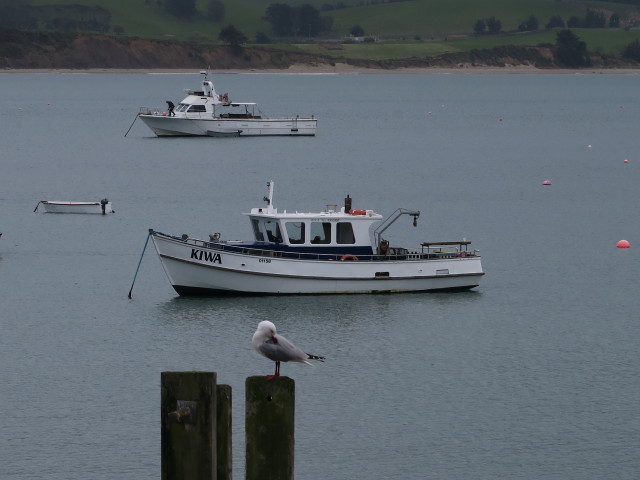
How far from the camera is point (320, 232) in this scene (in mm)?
43031

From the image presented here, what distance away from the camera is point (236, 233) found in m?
59.2

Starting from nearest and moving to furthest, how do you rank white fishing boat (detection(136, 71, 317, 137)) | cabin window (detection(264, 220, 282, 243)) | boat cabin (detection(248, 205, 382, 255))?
boat cabin (detection(248, 205, 382, 255))
cabin window (detection(264, 220, 282, 243))
white fishing boat (detection(136, 71, 317, 137))

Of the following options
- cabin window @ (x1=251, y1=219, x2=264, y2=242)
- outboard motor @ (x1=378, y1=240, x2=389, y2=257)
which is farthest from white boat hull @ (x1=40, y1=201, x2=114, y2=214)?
outboard motor @ (x1=378, y1=240, x2=389, y2=257)

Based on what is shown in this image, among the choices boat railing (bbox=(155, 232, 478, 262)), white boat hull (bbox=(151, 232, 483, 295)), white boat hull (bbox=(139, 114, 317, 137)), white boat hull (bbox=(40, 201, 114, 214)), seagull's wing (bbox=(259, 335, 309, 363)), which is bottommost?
seagull's wing (bbox=(259, 335, 309, 363))

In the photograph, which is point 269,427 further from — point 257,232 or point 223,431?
point 257,232

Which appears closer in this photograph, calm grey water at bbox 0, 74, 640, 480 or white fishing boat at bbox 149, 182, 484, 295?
calm grey water at bbox 0, 74, 640, 480

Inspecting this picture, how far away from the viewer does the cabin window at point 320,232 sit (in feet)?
141

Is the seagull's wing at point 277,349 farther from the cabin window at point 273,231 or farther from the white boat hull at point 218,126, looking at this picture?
the white boat hull at point 218,126

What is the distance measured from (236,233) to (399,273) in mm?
16992

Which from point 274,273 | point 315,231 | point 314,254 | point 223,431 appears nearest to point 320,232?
point 315,231

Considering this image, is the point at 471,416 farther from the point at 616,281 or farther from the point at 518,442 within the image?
the point at 616,281

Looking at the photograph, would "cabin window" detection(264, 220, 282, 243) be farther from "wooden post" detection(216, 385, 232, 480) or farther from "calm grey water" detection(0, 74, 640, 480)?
"wooden post" detection(216, 385, 232, 480)

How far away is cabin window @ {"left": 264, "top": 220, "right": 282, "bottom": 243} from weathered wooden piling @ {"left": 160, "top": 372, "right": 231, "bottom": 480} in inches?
969

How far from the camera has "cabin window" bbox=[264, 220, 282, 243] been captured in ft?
141
